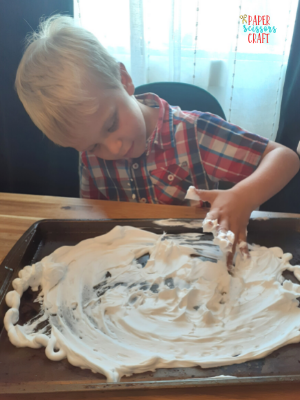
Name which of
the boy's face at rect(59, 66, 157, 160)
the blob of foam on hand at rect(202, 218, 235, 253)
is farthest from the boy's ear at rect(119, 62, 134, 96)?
the blob of foam on hand at rect(202, 218, 235, 253)

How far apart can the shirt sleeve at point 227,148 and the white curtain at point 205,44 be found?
55 cm

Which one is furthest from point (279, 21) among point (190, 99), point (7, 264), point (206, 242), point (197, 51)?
point (7, 264)

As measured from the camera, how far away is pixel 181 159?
1003mm

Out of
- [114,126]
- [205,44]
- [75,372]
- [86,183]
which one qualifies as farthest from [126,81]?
[75,372]

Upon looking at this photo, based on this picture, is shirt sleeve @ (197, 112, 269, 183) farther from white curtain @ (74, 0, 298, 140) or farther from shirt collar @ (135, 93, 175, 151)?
white curtain @ (74, 0, 298, 140)

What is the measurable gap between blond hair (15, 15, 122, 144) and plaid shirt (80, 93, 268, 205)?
0.25 meters

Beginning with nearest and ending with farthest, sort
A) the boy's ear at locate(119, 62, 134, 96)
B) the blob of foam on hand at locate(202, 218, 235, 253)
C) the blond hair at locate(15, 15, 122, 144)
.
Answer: the blob of foam on hand at locate(202, 218, 235, 253) → the blond hair at locate(15, 15, 122, 144) → the boy's ear at locate(119, 62, 134, 96)

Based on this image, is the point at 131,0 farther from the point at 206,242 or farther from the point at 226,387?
the point at 226,387

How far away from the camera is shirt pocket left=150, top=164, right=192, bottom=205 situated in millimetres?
1018

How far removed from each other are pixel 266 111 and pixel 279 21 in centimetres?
37

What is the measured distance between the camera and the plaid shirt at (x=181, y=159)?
94cm

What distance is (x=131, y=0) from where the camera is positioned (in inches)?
50.4

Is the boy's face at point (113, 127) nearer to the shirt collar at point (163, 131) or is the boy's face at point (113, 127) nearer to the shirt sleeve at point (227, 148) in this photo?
the shirt collar at point (163, 131)

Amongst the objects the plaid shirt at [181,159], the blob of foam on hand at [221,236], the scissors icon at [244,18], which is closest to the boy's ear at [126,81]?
the plaid shirt at [181,159]
